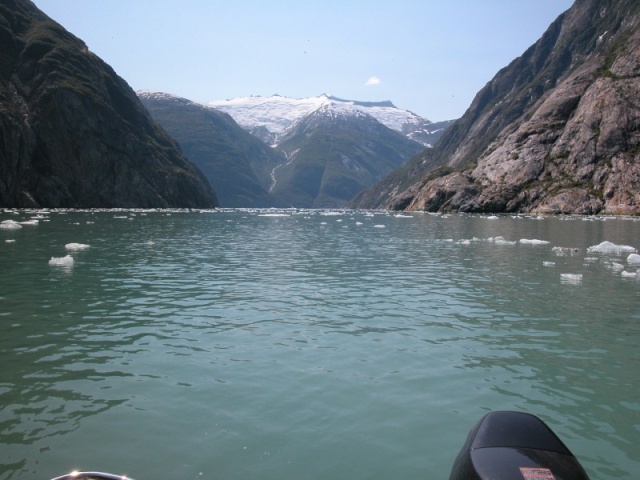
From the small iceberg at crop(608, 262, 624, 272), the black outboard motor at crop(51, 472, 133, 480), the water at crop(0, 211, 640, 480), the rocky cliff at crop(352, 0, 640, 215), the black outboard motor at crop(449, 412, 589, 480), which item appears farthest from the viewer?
the rocky cliff at crop(352, 0, 640, 215)

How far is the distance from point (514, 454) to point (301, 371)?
269 inches

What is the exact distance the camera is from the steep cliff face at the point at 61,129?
132 m

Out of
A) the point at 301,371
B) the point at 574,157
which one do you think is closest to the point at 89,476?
the point at 301,371

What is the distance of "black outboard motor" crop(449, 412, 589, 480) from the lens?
233 inches

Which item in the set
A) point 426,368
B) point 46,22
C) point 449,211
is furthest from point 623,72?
point 46,22

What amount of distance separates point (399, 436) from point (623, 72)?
18007 centimetres

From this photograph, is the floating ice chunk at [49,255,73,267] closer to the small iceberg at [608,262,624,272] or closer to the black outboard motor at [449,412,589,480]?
the black outboard motor at [449,412,589,480]

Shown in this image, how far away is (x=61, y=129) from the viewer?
146 meters

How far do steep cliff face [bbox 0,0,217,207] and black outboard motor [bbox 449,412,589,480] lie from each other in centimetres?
14305

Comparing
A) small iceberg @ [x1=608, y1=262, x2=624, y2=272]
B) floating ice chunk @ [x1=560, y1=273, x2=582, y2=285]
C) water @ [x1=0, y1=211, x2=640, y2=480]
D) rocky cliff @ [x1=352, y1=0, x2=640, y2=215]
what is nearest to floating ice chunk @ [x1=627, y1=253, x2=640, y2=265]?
small iceberg @ [x1=608, y1=262, x2=624, y2=272]

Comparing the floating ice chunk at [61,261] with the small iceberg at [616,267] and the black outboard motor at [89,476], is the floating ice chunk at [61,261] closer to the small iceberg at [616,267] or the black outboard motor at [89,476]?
the black outboard motor at [89,476]

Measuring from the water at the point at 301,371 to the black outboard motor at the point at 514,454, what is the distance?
162cm

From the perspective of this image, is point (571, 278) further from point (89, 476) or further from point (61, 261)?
point (61, 261)

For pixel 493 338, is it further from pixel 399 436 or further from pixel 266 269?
pixel 266 269
